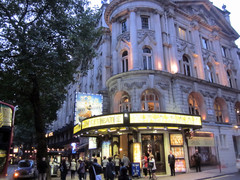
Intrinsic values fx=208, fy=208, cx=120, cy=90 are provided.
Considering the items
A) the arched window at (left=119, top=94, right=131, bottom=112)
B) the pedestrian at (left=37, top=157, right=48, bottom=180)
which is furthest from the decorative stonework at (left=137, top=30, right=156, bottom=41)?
the pedestrian at (left=37, top=157, right=48, bottom=180)

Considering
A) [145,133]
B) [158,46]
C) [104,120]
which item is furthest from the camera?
[158,46]

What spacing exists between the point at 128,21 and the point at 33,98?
13.8 m

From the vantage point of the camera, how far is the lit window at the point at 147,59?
73.2 ft

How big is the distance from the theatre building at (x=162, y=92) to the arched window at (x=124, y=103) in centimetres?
11

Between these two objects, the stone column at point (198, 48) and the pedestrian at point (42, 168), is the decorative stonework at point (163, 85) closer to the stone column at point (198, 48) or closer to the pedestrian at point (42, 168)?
the stone column at point (198, 48)

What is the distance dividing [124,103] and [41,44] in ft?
37.1

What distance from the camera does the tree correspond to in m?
14.2

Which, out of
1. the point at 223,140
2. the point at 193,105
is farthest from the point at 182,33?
the point at 223,140

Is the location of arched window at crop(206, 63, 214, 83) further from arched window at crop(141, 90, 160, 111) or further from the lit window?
arched window at crop(141, 90, 160, 111)

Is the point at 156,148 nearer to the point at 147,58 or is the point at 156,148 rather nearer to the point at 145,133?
the point at 145,133

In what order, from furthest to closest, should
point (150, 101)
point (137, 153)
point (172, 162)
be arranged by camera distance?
point (150, 101), point (137, 153), point (172, 162)

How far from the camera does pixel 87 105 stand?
22953 millimetres

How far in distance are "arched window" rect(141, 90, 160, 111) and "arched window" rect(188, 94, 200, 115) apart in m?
4.74

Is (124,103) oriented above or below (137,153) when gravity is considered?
above
